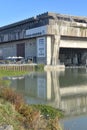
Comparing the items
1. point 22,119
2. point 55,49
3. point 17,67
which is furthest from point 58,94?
point 55,49

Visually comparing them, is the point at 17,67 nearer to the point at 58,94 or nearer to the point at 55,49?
the point at 55,49

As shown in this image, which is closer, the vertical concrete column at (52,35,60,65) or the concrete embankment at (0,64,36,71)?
the concrete embankment at (0,64,36,71)

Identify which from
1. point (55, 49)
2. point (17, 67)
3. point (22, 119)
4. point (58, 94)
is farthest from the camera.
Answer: point (55, 49)

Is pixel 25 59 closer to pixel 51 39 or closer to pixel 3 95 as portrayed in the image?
pixel 51 39

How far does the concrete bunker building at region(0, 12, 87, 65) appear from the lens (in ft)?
317

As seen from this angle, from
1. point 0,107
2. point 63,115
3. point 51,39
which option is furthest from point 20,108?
point 51,39

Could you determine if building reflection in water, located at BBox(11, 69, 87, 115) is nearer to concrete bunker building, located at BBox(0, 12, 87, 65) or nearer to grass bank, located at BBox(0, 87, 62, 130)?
grass bank, located at BBox(0, 87, 62, 130)

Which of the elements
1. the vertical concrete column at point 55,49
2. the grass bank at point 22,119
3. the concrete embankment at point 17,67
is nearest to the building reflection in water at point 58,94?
the grass bank at point 22,119

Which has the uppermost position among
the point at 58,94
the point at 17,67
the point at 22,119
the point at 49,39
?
the point at 49,39

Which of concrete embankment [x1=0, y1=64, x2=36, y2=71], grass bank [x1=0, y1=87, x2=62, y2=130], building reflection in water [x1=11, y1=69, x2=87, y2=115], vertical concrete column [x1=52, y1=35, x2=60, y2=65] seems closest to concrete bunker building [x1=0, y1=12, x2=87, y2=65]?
vertical concrete column [x1=52, y1=35, x2=60, y2=65]

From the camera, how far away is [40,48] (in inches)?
3880

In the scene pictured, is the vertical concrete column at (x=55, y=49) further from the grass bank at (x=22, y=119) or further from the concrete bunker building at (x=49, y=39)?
the grass bank at (x=22, y=119)

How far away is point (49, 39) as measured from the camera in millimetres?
97000

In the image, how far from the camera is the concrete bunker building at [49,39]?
317 feet
